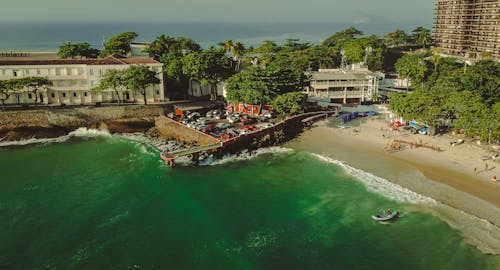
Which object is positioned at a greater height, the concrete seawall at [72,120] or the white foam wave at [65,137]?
the concrete seawall at [72,120]

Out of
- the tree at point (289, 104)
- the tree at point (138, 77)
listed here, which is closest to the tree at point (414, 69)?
the tree at point (289, 104)

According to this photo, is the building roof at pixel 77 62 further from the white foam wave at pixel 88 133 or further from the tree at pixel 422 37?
the tree at pixel 422 37

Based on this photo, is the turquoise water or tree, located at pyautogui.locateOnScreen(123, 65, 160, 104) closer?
the turquoise water

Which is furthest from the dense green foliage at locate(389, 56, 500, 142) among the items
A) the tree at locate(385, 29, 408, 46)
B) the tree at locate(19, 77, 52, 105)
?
the tree at locate(385, 29, 408, 46)

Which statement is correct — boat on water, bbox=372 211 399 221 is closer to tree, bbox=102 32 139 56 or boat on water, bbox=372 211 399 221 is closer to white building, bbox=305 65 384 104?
white building, bbox=305 65 384 104

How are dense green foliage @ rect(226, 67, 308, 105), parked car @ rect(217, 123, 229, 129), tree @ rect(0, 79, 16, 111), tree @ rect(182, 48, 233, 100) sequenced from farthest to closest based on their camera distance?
tree @ rect(182, 48, 233, 100) → dense green foliage @ rect(226, 67, 308, 105) → tree @ rect(0, 79, 16, 111) → parked car @ rect(217, 123, 229, 129)

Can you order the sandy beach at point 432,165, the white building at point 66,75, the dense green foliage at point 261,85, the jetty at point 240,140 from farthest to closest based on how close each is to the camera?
1. the white building at point 66,75
2. the dense green foliage at point 261,85
3. the jetty at point 240,140
4. the sandy beach at point 432,165

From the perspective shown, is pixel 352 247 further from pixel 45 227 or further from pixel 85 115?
pixel 85 115
